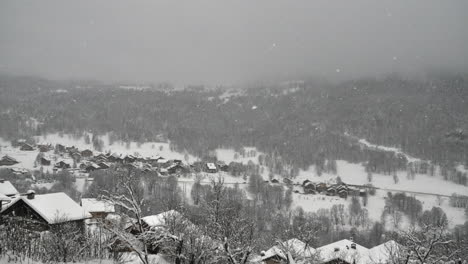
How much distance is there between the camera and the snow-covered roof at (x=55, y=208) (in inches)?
1339

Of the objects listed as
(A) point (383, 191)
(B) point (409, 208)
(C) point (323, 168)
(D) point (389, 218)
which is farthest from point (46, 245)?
(C) point (323, 168)

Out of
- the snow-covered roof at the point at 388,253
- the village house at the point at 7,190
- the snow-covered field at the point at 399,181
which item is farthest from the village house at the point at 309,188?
the village house at the point at 7,190

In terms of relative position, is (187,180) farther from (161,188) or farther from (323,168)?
(323,168)

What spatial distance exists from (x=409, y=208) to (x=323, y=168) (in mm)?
76868

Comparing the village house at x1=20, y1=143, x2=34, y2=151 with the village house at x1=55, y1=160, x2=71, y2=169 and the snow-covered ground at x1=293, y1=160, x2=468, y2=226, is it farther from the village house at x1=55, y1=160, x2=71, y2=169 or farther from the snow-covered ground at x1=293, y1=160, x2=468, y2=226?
the snow-covered ground at x1=293, y1=160, x2=468, y2=226

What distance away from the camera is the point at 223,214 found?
68.7 feet

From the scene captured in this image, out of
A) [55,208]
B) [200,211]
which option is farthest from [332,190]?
[55,208]

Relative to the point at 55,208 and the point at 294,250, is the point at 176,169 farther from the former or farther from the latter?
the point at 294,250

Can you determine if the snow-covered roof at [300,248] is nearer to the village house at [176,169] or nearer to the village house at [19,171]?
the village house at [19,171]

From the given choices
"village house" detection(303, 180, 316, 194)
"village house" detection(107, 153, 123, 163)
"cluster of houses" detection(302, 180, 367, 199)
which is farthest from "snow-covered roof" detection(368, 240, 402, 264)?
"village house" detection(107, 153, 123, 163)

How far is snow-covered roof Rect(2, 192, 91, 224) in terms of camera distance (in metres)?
34.0

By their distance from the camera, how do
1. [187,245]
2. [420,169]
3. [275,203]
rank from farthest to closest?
[420,169] → [275,203] → [187,245]

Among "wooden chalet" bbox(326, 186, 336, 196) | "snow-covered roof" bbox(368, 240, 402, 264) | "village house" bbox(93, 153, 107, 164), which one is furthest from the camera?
"village house" bbox(93, 153, 107, 164)

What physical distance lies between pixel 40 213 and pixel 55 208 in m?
1.97
